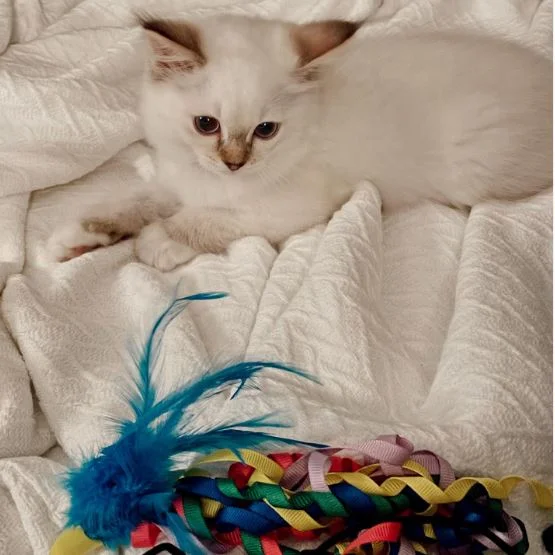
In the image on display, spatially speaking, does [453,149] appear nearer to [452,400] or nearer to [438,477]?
[452,400]

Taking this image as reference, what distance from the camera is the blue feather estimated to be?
0.86 meters

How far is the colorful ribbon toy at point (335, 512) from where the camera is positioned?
86 cm

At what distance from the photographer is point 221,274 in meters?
1.42

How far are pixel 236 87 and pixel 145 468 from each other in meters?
0.75

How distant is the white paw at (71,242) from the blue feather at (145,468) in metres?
0.55

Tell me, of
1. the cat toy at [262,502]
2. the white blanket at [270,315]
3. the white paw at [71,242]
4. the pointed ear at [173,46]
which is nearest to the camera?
the cat toy at [262,502]

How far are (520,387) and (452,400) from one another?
0.32ft

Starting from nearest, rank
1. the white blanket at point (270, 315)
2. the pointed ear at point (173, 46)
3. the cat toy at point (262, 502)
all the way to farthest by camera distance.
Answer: the cat toy at point (262, 502), the white blanket at point (270, 315), the pointed ear at point (173, 46)

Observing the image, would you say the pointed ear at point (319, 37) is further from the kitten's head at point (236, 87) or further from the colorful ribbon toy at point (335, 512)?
the colorful ribbon toy at point (335, 512)

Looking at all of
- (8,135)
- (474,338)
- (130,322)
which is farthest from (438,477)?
(8,135)

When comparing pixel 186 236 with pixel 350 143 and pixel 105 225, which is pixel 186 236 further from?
pixel 350 143

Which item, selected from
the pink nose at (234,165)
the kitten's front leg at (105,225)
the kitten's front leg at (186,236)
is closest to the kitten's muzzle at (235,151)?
the pink nose at (234,165)

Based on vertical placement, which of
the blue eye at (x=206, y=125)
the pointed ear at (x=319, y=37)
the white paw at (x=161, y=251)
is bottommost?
the white paw at (x=161, y=251)

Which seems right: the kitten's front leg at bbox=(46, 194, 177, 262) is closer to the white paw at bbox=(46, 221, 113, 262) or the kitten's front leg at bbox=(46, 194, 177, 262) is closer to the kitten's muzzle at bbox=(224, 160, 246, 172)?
the white paw at bbox=(46, 221, 113, 262)
